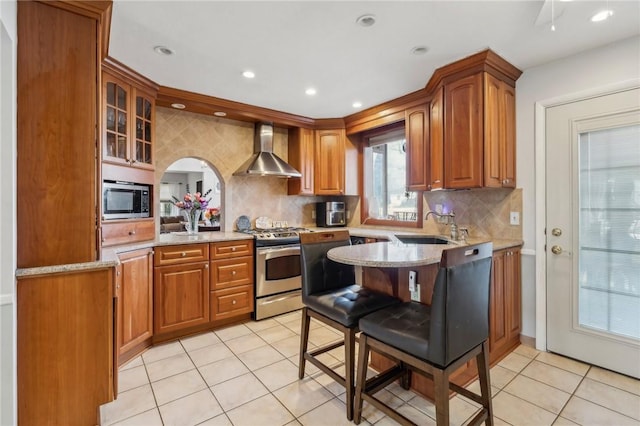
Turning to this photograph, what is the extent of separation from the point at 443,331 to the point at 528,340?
1.98 meters

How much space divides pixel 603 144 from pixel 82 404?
3874 millimetres

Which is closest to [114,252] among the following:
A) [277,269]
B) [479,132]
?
[277,269]

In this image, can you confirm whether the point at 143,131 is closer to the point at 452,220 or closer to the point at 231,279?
the point at 231,279

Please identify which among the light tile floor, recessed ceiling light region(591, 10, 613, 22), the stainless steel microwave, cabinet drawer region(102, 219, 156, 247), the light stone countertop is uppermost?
recessed ceiling light region(591, 10, 613, 22)

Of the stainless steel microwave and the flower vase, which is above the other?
the stainless steel microwave

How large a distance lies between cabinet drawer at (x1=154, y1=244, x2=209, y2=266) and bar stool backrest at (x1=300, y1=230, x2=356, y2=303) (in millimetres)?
1343

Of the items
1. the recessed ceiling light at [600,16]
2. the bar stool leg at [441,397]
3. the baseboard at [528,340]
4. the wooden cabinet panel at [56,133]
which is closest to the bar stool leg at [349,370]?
the bar stool leg at [441,397]

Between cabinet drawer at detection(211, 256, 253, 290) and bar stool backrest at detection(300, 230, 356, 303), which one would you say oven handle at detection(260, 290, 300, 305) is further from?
bar stool backrest at detection(300, 230, 356, 303)

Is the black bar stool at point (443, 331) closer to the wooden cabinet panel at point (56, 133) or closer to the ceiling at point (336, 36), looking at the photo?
the ceiling at point (336, 36)

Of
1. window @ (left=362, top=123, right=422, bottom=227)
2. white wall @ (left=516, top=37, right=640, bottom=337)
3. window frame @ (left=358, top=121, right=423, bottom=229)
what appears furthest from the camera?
window @ (left=362, top=123, right=422, bottom=227)

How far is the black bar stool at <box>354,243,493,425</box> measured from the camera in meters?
1.32

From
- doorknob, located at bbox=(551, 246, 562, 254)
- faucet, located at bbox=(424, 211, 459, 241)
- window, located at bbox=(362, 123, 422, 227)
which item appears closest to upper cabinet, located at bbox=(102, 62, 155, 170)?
window, located at bbox=(362, 123, 422, 227)

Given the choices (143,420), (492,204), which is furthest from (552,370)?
(143,420)

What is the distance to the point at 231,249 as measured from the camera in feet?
10.4
